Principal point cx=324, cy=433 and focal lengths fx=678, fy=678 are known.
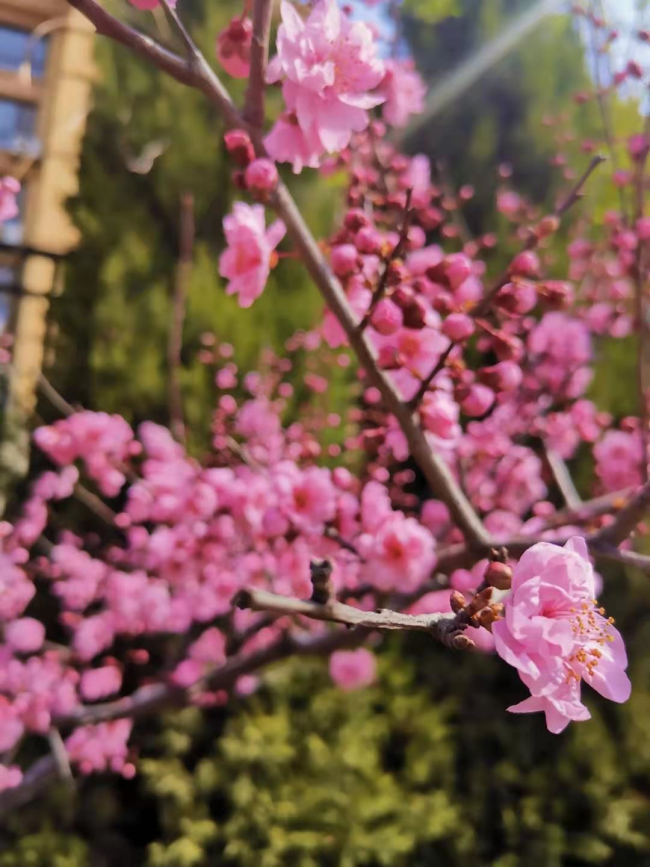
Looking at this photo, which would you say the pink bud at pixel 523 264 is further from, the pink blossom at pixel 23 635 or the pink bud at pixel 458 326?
the pink blossom at pixel 23 635

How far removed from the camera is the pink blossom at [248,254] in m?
1.16

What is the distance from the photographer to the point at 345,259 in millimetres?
1109

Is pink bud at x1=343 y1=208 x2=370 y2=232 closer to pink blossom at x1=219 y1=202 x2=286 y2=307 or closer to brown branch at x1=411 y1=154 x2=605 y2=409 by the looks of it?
pink blossom at x1=219 y1=202 x2=286 y2=307

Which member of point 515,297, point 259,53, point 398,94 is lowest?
point 515,297

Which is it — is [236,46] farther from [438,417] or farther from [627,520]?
[627,520]

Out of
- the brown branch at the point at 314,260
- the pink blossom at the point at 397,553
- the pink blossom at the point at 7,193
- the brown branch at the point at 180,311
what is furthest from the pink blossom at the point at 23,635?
the brown branch at the point at 314,260

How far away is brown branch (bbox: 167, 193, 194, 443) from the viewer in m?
2.89

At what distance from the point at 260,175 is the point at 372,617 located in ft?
2.14

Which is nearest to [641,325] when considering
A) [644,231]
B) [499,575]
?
[644,231]

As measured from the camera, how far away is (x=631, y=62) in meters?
1.74

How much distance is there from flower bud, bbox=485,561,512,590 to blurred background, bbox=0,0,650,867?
1993 millimetres

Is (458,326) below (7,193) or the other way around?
below

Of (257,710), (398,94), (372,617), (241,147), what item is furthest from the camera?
(257,710)

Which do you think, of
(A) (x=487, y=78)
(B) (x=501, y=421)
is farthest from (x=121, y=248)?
(A) (x=487, y=78)
